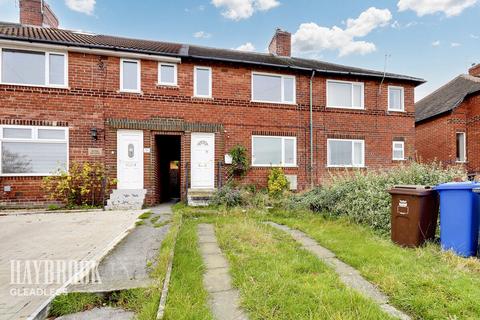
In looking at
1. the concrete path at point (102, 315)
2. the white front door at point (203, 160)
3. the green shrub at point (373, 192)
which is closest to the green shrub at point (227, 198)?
the white front door at point (203, 160)

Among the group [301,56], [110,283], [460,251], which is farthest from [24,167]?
[301,56]

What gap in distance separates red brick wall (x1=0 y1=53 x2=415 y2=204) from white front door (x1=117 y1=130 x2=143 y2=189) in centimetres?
25

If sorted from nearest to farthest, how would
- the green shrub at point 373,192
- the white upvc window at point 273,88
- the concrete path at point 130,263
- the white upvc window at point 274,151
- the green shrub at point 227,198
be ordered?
the concrete path at point 130,263 < the green shrub at point 373,192 < the green shrub at point 227,198 < the white upvc window at point 274,151 < the white upvc window at point 273,88

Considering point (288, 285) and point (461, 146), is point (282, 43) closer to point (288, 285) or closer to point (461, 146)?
point (461, 146)

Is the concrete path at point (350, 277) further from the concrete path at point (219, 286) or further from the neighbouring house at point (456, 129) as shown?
the neighbouring house at point (456, 129)

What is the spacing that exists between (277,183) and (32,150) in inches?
374

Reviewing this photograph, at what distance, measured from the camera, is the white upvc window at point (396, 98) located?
1322 cm

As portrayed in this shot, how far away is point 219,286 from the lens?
3090 millimetres

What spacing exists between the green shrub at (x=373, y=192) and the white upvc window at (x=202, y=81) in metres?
6.61

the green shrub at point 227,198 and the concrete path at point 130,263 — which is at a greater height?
the green shrub at point 227,198

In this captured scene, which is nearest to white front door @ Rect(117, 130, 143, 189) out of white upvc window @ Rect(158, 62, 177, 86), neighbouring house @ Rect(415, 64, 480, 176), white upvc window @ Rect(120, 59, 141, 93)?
white upvc window @ Rect(120, 59, 141, 93)

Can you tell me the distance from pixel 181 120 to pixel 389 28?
13101 millimetres

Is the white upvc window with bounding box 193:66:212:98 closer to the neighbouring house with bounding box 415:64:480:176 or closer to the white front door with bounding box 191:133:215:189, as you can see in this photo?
the white front door with bounding box 191:133:215:189

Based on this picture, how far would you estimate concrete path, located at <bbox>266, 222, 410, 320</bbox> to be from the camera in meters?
2.61
